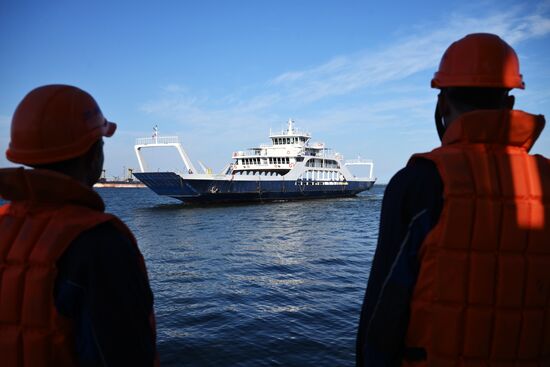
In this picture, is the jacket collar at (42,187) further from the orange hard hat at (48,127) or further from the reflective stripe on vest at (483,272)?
the reflective stripe on vest at (483,272)

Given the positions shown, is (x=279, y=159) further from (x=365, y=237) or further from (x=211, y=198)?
(x=365, y=237)

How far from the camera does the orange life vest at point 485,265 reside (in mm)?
1381

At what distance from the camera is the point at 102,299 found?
1270 millimetres

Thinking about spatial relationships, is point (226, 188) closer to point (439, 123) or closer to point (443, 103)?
point (439, 123)

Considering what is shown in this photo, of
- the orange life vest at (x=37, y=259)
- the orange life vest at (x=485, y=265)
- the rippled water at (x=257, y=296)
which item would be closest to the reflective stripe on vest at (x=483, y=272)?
the orange life vest at (x=485, y=265)

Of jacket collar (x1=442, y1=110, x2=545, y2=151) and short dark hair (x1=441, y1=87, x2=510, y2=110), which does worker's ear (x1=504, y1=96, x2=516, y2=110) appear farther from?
jacket collar (x1=442, y1=110, x2=545, y2=151)

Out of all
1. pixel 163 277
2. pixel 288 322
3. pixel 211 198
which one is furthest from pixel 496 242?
pixel 211 198

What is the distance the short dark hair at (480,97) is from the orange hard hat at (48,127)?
146 centimetres

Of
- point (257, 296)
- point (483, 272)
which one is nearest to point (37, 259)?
point (483, 272)

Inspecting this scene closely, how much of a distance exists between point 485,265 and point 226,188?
31102 millimetres

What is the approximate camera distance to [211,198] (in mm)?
32125

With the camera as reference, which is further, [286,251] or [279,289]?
[286,251]

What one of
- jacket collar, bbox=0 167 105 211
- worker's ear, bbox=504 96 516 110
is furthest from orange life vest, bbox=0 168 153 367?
worker's ear, bbox=504 96 516 110

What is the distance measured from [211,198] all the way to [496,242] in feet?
103
